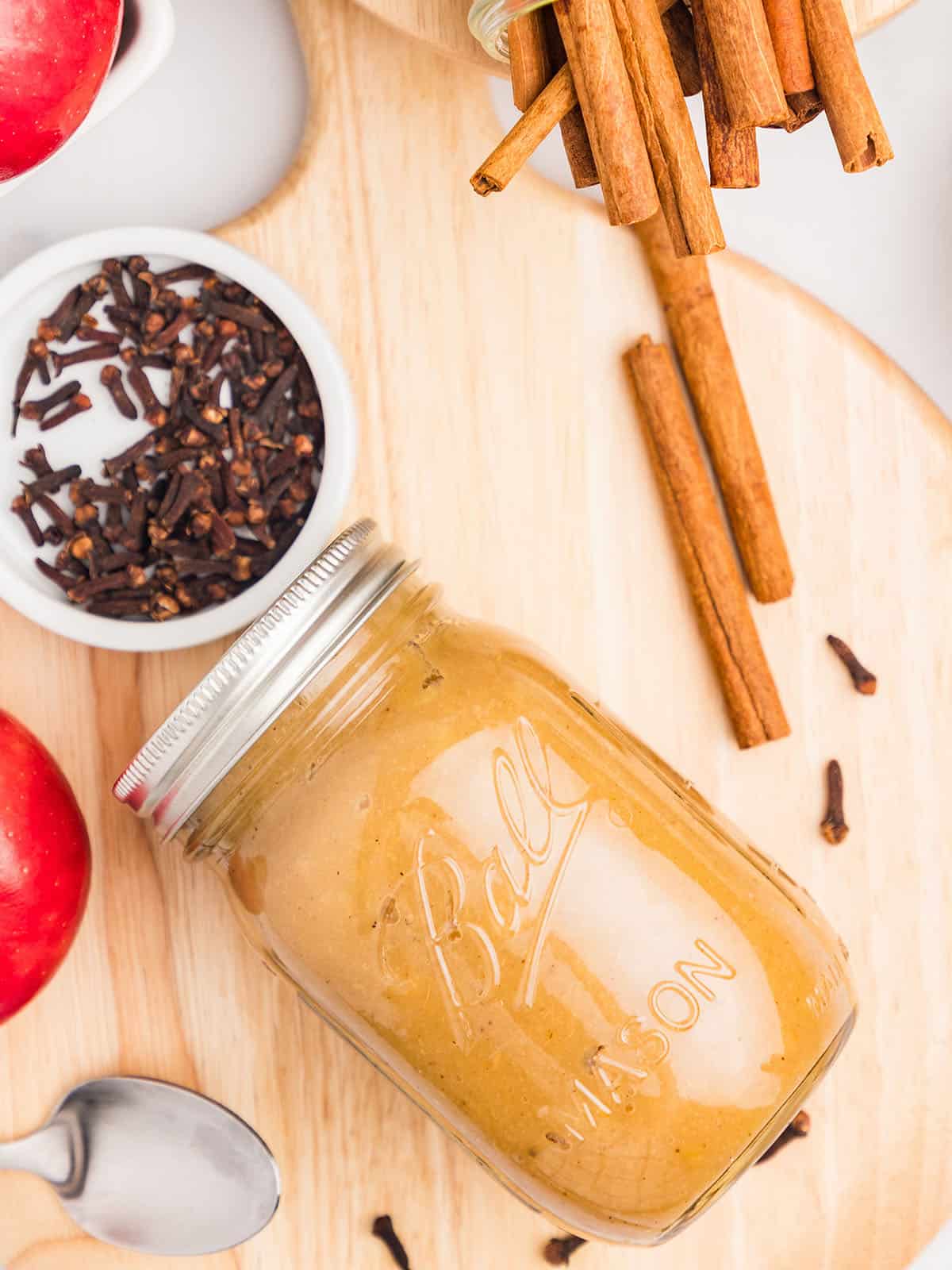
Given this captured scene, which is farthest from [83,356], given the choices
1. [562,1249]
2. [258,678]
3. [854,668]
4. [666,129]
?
[562,1249]

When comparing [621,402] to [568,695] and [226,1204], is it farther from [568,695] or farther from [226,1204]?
[226,1204]

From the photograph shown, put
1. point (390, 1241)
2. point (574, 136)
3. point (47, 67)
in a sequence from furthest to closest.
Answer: point (390, 1241), point (574, 136), point (47, 67)

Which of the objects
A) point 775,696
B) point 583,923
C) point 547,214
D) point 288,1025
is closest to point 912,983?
point 775,696

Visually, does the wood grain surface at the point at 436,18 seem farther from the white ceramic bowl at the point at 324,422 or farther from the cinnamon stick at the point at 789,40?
the white ceramic bowl at the point at 324,422

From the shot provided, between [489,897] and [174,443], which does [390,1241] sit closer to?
[489,897]

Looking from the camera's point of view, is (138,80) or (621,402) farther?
(621,402)

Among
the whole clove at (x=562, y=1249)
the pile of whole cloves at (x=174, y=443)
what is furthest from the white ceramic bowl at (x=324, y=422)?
the whole clove at (x=562, y=1249)

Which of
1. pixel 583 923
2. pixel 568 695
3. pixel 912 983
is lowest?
pixel 912 983
